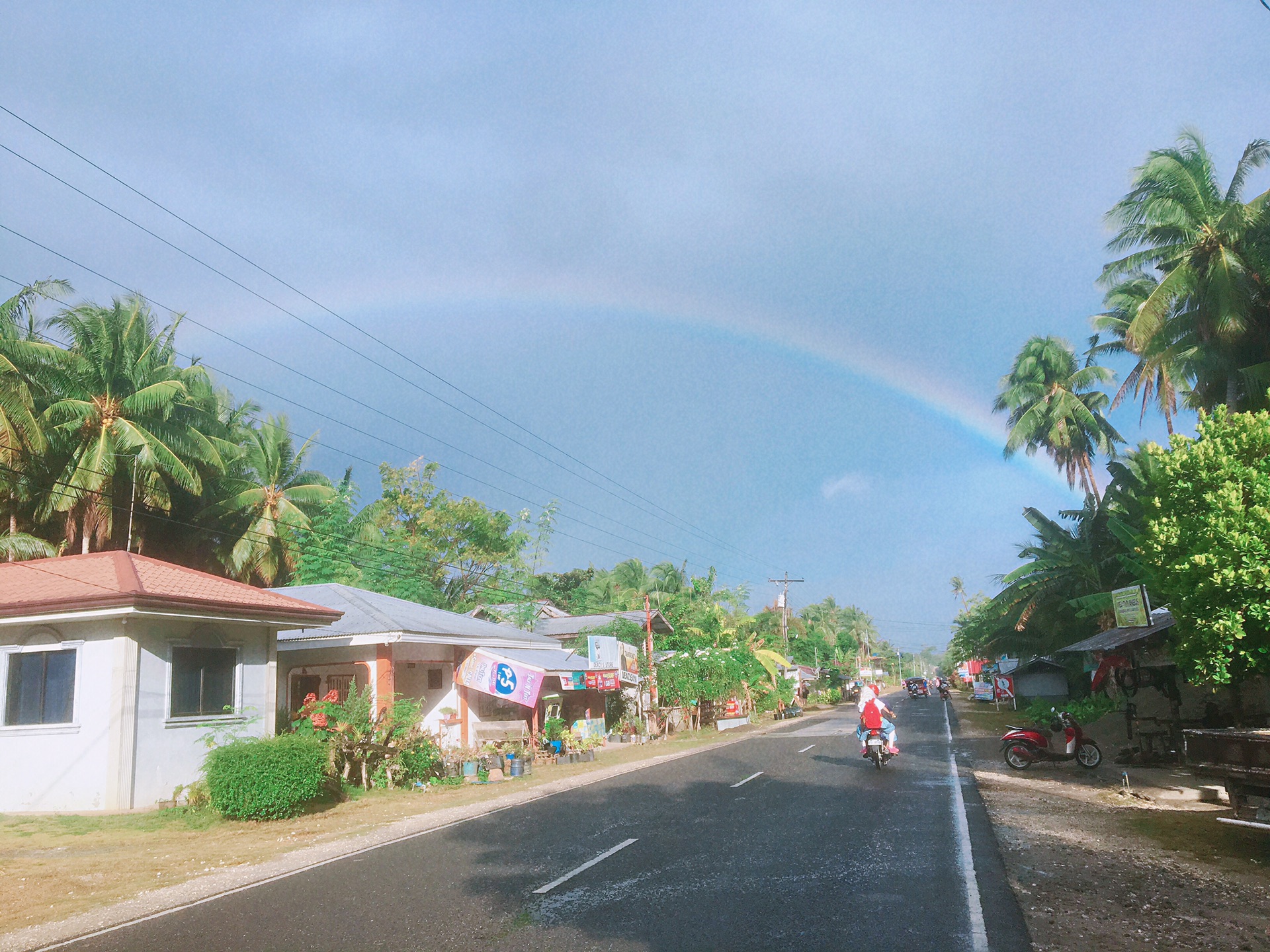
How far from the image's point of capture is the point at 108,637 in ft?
48.2

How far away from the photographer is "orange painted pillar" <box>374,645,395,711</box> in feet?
65.0

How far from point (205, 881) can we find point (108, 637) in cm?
704

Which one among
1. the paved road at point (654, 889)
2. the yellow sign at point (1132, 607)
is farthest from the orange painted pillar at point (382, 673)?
the yellow sign at point (1132, 607)

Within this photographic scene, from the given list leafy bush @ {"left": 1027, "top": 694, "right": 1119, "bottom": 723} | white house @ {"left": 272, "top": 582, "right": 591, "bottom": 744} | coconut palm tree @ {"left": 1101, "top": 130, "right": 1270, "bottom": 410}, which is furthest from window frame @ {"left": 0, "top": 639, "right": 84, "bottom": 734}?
coconut palm tree @ {"left": 1101, "top": 130, "right": 1270, "bottom": 410}

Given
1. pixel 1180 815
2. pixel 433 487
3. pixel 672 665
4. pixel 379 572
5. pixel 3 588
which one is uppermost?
pixel 433 487

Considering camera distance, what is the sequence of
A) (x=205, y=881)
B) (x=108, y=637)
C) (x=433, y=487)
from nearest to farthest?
1. (x=205, y=881)
2. (x=108, y=637)
3. (x=433, y=487)

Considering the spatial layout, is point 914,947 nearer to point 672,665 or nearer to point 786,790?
point 786,790

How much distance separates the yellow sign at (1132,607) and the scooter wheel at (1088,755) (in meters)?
2.79

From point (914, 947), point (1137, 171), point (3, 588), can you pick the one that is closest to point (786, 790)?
point (914, 947)

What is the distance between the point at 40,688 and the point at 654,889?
12.7 meters

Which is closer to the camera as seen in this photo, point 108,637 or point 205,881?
point 205,881

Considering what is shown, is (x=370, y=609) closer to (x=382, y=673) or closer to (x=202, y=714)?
(x=382, y=673)

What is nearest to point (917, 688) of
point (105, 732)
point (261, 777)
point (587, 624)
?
point (587, 624)

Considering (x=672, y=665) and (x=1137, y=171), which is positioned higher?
(x=1137, y=171)
